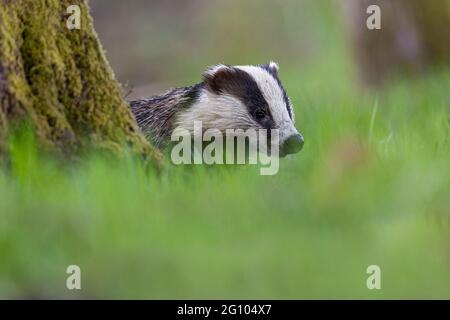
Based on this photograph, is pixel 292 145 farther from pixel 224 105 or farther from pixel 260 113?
pixel 224 105

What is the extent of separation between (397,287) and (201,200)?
1.00 meters

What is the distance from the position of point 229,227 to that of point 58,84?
4.61 feet

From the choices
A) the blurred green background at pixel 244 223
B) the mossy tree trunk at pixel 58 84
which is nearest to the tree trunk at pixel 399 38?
the blurred green background at pixel 244 223

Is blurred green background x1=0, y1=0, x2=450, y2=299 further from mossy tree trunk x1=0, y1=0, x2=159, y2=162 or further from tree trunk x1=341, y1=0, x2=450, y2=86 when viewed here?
tree trunk x1=341, y1=0, x2=450, y2=86

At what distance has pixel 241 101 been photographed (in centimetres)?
634

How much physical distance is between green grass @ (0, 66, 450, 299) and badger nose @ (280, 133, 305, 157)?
2.32 feet

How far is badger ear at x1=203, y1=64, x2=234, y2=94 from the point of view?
20.9 feet

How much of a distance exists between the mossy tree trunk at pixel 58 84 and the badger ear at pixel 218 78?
4.16 ft

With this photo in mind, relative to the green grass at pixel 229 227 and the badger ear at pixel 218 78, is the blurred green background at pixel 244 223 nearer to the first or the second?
the green grass at pixel 229 227

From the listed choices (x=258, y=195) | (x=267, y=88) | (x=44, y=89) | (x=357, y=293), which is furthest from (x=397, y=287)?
(x=267, y=88)

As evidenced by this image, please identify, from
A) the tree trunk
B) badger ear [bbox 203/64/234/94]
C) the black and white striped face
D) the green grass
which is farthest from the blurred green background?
the tree trunk

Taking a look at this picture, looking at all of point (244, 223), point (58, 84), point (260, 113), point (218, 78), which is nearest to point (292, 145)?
point (260, 113)

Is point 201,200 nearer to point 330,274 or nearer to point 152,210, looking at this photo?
point 152,210
